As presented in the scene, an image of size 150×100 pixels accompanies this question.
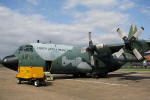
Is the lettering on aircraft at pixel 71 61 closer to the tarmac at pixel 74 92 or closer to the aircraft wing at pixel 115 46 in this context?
the aircraft wing at pixel 115 46

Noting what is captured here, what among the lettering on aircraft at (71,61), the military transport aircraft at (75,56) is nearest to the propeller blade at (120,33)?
Result: the military transport aircraft at (75,56)

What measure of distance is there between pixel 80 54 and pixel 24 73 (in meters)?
9.21

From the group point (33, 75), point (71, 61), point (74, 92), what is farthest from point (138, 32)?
point (33, 75)

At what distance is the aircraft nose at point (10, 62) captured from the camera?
1830 cm

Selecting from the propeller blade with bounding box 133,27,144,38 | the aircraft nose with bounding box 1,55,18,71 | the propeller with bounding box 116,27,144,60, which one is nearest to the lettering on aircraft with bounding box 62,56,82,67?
the propeller with bounding box 116,27,144,60

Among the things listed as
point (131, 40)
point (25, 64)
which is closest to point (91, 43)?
point (131, 40)

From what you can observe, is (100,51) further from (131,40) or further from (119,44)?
(131,40)

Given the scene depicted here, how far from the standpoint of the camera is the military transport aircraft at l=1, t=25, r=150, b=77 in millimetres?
19125

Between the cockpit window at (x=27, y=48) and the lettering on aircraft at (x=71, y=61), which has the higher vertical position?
the cockpit window at (x=27, y=48)

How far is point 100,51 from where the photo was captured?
21984 mm

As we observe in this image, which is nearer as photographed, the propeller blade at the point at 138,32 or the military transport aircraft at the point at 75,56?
the military transport aircraft at the point at 75,56

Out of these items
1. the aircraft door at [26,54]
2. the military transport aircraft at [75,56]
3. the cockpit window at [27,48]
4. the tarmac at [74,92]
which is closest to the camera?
the tarmac at [74,92]

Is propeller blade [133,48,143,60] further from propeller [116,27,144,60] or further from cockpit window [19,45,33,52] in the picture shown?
cockpit window [19,45,33,52]

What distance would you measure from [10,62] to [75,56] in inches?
327
